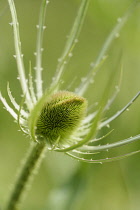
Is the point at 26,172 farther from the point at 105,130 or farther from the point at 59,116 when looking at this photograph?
the point at 105,130

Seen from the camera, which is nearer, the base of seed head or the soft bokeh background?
the base of seed head

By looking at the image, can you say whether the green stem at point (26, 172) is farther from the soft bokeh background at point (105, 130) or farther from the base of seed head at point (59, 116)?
the soft bokeh background at point (105, 130)

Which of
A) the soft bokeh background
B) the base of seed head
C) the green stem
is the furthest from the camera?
the soft bokeh background

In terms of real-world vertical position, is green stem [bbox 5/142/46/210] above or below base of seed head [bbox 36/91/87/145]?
below

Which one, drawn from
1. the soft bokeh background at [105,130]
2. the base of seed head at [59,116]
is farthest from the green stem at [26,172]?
the soft bokeh background at [105,130]

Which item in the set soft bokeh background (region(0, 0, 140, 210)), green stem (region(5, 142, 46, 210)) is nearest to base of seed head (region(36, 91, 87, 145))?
green stem (region(5, 142, 46, 210))

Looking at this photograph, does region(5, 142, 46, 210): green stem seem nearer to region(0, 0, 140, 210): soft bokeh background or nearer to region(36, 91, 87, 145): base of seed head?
region(36, 91, 87, 145): base of seed head

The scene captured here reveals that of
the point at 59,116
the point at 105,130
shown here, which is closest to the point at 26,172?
the point at 59,116
